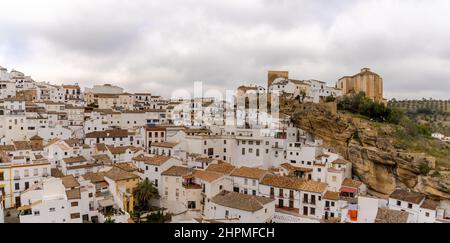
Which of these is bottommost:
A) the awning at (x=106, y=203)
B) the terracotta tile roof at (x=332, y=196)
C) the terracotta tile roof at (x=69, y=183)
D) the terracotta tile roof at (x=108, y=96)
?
the awning at (x=106, y=203)

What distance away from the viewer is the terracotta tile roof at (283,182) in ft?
42.4

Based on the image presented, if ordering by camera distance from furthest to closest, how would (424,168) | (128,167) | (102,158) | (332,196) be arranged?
(102,158)
(424,168)
(128,167)
(332,196)

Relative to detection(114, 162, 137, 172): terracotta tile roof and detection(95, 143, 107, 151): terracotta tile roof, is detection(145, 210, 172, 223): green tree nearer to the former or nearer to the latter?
detection(114, 162, 137, 172): terracotta tile roof

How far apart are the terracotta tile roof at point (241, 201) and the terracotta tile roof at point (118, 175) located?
11.7 feet

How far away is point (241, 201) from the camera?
11.1m

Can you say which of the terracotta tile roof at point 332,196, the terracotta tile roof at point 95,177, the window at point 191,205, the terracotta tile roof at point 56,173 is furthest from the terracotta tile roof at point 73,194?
the terracotta tile roof at point 332,196

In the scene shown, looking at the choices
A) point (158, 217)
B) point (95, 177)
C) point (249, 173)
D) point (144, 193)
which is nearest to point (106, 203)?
Result: point (144, 193)

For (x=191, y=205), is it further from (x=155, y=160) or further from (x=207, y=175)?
(x=155, y=160)

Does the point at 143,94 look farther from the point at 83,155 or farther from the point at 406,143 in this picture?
the point at 406,143

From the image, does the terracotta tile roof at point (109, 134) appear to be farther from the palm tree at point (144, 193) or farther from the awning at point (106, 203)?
the awning at point (106, 203)

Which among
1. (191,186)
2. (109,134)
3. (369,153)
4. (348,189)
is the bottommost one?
(348,189)

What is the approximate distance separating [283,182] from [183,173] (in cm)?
419

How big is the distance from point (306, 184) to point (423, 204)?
4298mm

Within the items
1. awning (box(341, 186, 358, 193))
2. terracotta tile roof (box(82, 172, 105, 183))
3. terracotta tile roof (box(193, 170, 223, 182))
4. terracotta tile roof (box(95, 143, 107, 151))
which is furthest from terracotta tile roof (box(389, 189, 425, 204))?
terracotta tile roof (box(95, 143, 107, 151))
